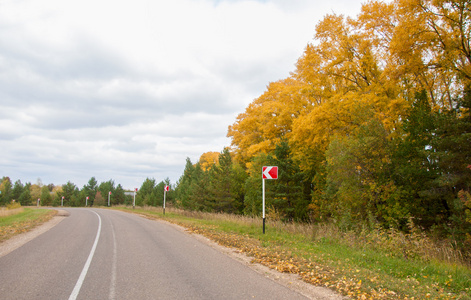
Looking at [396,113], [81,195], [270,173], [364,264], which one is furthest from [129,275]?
[81,195]

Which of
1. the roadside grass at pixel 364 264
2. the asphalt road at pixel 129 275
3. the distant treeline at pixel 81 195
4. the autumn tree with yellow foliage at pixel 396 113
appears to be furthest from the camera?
the distant treeline at pixel 81 195

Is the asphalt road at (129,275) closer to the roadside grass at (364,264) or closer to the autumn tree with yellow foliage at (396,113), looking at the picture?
the roadside grass at (364,264)

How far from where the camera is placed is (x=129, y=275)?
263 inches

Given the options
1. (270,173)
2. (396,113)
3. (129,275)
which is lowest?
(129,275)

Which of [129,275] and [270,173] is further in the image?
[270,173]

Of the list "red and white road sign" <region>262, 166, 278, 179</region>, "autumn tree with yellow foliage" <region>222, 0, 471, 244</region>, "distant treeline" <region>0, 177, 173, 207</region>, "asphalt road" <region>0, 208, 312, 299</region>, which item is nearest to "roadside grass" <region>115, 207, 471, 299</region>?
"asphalt road" <region>0, 208, 312, 299</region>

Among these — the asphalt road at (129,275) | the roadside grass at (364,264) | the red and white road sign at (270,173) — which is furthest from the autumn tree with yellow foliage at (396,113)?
the asphalt road at (129,275)

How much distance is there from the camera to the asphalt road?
5.38m

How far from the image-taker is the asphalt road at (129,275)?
538 centimetres

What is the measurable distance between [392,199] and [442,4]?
10.0 meters

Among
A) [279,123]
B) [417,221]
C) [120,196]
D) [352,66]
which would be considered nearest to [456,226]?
[417,221]

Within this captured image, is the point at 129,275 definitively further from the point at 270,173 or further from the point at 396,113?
the point at 396,113

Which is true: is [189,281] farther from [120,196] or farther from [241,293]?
[120,196]

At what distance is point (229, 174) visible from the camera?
33812mm
